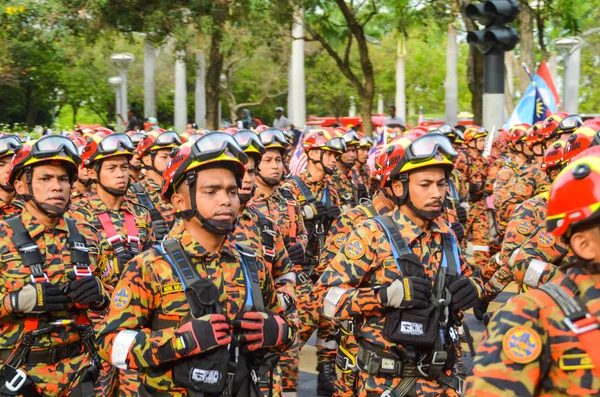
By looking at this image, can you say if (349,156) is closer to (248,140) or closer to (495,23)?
(495,23)

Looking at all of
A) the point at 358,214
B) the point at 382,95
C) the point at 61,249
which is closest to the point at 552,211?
the point at 61,249

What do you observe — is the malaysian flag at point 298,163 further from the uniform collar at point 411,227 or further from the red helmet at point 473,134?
the uniform collar at point 411,227

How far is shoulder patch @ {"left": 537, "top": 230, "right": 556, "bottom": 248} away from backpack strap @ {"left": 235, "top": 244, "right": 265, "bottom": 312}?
2283 mm

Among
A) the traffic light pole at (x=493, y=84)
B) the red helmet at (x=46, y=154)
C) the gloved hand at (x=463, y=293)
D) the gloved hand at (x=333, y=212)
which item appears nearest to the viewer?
the gloved hand at (x=463, y=293)

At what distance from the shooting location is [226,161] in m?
4.58

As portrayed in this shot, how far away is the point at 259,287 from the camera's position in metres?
4.62

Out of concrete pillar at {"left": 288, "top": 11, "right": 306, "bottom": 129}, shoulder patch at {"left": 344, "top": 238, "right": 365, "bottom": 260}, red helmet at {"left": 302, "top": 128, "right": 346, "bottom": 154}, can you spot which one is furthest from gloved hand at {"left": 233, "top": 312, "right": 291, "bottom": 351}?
concrete pillar at {"left": 288, "top": 11, "right": 306, "bottom": 129}

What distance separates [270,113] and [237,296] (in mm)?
55345

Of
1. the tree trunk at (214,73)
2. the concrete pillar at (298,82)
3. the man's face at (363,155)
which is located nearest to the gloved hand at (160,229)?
the man's face at (363,155)

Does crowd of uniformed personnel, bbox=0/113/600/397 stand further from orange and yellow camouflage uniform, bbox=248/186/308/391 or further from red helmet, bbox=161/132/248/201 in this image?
orange and yellow camouflage uniform, bbox=248/186/308/391

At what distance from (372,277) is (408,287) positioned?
39cm

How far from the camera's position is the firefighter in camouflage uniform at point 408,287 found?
5148 millimetres

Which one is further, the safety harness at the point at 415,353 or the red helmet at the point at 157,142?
the red helmet at the point at 157,142

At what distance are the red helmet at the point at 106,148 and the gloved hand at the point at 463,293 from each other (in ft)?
13.5
